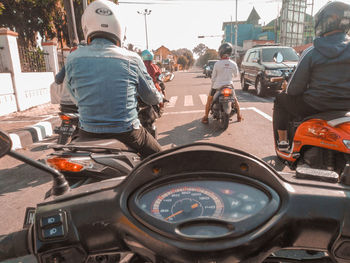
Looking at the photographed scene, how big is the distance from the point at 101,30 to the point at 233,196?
2.01 meters

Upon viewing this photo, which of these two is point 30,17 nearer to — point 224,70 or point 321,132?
point 224,70

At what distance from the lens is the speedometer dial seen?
0.99m

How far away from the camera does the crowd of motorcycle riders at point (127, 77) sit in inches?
91.0

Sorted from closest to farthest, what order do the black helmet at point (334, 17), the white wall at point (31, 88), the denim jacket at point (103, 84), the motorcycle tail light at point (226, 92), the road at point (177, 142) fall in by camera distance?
the denim jacket at point (103, 84), the black helmet at point (334, 17), the road at point (177, 142), the motorcycle tail light at point (226, 92), the white wall at point (31, 88)

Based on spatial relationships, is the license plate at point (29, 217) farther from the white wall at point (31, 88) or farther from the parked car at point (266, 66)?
the parked car at point (266, 66)

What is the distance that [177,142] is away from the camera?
18.8 ft

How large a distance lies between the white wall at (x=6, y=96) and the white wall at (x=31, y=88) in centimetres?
26

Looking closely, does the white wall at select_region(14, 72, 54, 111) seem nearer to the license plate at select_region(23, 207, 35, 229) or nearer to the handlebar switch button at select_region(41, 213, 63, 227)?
the license plate at select_region(23, 207, 35, 229)

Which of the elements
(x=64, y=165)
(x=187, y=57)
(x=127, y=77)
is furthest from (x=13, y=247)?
(x=187, y=57)

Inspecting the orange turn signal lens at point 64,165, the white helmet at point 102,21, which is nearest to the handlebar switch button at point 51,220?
the orange turn signal lens at point 64,165

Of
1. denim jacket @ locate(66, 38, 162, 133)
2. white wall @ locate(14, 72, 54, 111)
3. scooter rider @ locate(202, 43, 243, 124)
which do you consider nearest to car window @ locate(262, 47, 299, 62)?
scooter rider @ locate(202, 43, 243, 124)

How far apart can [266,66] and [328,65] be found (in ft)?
28.9

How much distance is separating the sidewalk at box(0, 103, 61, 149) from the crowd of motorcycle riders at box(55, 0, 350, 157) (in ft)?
9.10

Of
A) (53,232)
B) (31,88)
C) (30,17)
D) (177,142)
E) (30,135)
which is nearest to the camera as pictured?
(53,232)
